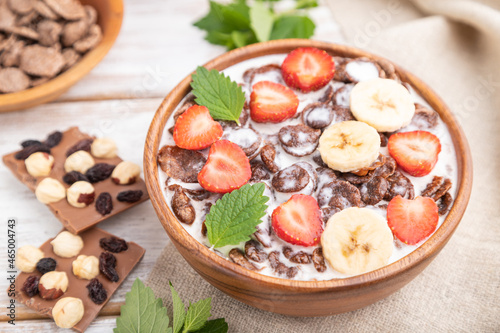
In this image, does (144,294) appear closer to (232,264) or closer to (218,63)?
(232,264)

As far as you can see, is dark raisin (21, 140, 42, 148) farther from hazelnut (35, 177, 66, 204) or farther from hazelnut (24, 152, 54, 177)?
hazelnut (35, 177, 66, 204)

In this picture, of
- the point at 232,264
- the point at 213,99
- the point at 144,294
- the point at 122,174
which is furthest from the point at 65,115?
the point at 232,264

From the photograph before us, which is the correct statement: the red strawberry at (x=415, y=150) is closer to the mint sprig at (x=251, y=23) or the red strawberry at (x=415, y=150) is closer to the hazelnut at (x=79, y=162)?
the mint sprig at (x=251, y=23)

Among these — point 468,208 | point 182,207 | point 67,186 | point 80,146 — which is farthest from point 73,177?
point 468,208

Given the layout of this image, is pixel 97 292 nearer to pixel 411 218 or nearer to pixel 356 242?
pixel 356 242

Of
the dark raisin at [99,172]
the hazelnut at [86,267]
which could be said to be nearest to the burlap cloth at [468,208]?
the hazelnut at [86,267]
